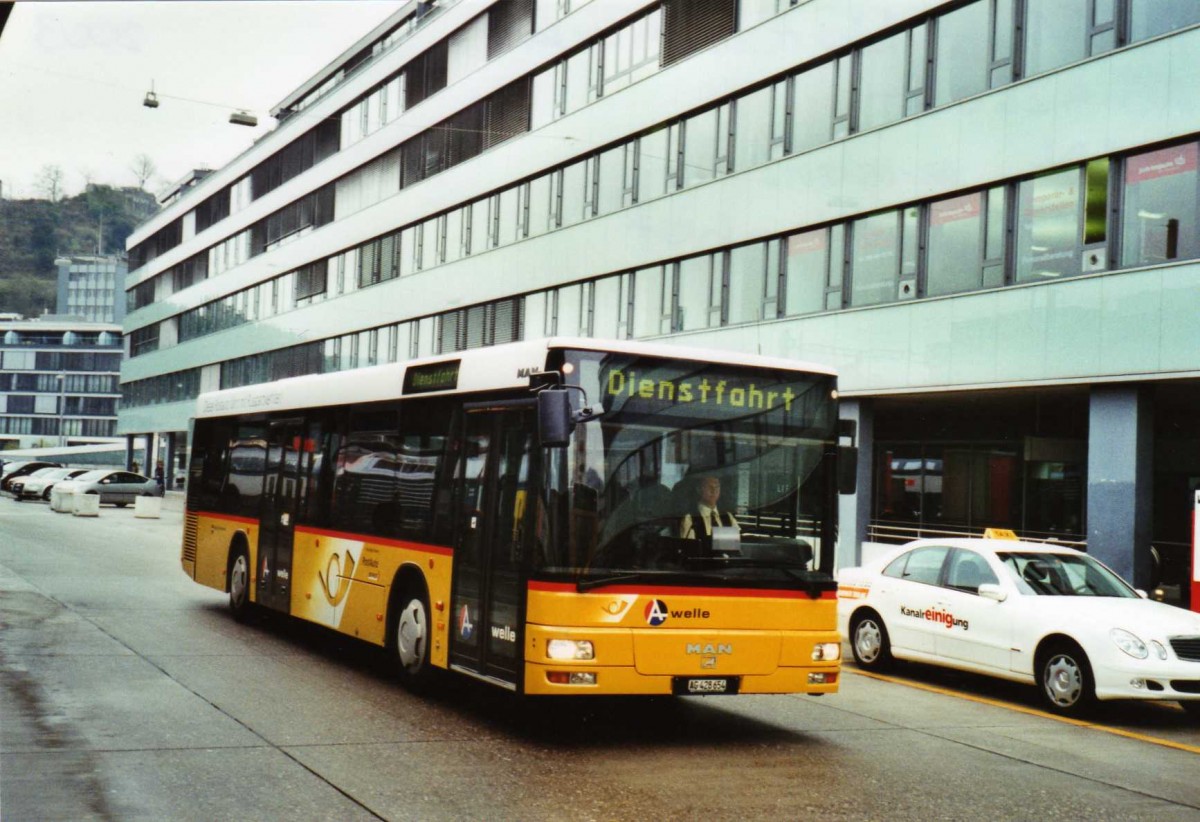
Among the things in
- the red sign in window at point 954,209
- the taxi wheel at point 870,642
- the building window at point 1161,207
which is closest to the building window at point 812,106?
the red sign in window at point 954,209

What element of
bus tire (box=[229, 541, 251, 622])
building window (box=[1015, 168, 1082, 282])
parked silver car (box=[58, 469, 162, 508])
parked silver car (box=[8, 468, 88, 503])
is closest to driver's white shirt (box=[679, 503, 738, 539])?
bus tire (box=[229, 541, 251, 622])

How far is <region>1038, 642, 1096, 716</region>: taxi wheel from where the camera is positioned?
1082 centimetres

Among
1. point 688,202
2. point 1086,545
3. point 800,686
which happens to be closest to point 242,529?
point 800,686

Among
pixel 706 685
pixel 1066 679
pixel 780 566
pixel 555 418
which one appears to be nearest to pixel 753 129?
pixel 1066 679

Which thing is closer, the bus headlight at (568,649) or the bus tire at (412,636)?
the bus headlight at (568,649)

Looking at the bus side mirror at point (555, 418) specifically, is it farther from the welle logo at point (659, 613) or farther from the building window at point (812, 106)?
the building window at point (812, 106)

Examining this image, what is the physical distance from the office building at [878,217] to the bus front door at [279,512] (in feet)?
43.8

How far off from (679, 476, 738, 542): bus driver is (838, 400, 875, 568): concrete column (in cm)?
1833

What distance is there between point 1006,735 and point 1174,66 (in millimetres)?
13886

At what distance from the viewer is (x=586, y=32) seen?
1410 inches

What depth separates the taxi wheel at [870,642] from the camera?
13.3 meters

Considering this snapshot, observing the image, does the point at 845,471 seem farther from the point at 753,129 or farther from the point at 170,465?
the point at 170,465

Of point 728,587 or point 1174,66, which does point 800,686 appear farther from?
point 1174,66

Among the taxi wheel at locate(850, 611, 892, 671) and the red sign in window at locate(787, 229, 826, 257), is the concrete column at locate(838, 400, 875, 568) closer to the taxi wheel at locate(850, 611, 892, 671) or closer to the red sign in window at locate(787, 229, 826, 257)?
the red sign in window at locate(787, 229, 826, 257)
